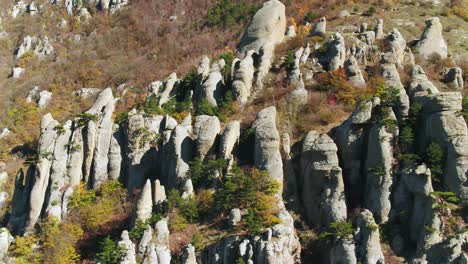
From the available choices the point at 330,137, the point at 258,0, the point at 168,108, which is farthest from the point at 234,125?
the point at 258,0

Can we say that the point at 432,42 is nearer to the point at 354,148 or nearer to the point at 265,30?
the point at 265,30

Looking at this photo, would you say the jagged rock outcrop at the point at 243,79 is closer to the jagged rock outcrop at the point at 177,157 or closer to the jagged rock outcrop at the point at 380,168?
the jagged rock outcrop at the point at 177,157

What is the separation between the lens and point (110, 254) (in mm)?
34781

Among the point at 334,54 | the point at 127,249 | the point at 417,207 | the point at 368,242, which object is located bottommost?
the point at 368,242

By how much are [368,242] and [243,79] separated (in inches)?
734

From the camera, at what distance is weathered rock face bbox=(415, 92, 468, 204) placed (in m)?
33.5

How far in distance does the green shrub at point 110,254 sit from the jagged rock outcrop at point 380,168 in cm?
1362

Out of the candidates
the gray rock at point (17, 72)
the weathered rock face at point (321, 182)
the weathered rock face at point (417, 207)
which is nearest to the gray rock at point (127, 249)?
the weathered rock face at point (321, 182)

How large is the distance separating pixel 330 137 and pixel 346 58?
1109 cm

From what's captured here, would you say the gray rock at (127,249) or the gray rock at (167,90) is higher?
the gray rock at (167,90)

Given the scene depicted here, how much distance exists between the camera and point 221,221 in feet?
120

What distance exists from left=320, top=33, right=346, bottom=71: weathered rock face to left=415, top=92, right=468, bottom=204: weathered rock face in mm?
10529

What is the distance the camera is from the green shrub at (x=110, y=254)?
34438 millimetres

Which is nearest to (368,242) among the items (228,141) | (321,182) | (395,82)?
(321,182)
